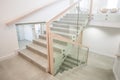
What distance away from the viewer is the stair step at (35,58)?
8.39ft

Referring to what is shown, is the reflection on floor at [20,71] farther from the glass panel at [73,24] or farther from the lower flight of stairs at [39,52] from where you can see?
the glass panel at [73,24]

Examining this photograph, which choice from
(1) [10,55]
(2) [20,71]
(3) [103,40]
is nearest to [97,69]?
(3) [103,40]

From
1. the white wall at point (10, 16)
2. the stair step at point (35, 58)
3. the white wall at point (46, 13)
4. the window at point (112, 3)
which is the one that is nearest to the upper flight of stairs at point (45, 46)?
the stair step at point (35, 58)

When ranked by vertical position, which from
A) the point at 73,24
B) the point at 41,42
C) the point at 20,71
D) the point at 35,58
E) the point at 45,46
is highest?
the point at 73,24

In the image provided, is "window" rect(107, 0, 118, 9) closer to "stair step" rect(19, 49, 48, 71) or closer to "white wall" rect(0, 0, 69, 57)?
"white wall" rect(0, 0, 69, 57)

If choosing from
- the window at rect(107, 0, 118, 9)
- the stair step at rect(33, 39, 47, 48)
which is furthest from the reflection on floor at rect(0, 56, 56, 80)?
the window at rect(107, 0, 118, 9)

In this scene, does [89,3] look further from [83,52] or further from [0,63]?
[0,63]

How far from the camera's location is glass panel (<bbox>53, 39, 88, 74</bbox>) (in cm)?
257

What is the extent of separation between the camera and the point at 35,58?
2896 millimetres

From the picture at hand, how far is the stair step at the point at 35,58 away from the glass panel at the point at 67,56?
1.06 feet

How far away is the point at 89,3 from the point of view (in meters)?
4.09

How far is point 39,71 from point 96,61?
3.36 m

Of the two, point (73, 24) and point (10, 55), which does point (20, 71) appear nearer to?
point (10, 55)

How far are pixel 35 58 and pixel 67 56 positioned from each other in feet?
3.55
